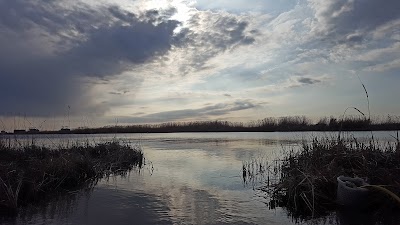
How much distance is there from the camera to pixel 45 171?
35.1 ft

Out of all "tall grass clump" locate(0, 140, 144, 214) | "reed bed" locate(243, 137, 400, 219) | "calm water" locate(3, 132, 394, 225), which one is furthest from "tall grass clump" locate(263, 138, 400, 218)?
"tall grass clump" locate(0, 140, 144, 214)

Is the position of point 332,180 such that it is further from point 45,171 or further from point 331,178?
point 45,171

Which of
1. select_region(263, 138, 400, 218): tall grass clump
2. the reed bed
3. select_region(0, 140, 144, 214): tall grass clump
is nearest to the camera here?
the reed bed

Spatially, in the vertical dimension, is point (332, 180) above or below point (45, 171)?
below

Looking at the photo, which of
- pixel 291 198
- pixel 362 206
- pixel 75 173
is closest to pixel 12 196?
pixel 75 173

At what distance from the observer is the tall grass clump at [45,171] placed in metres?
8.77

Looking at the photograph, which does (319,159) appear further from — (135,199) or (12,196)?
(12,196)

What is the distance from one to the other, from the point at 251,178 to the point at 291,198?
→ 4195mm

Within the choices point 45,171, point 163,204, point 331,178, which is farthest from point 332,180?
point 45,171

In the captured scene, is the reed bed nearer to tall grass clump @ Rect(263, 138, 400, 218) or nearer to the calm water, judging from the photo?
tall grass clump @ Rect(263, 138, 400, 218)

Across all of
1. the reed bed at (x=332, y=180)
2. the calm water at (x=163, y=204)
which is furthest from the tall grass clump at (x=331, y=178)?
the calm water at (x=163, y=204)

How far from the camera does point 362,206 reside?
767 cm

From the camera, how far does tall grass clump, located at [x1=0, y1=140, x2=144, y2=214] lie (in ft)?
28.8

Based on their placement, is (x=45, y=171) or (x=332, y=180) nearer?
(x=332, y=180)
